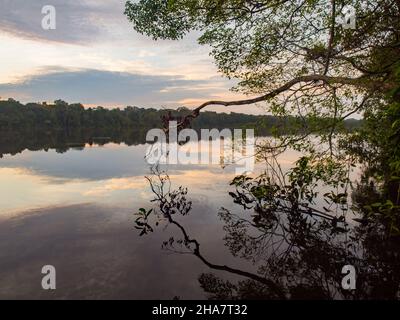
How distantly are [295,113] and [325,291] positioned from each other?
5.79 meters

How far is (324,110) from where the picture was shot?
11391 millimetres

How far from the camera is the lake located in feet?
24.6

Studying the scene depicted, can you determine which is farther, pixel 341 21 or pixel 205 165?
pixel 205 165

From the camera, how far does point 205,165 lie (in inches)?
1093

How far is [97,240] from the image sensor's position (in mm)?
10406

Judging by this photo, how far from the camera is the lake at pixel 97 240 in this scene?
7.48m

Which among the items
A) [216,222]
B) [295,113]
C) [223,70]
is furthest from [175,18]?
[216,222]

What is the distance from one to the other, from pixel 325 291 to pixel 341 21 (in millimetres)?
7742
